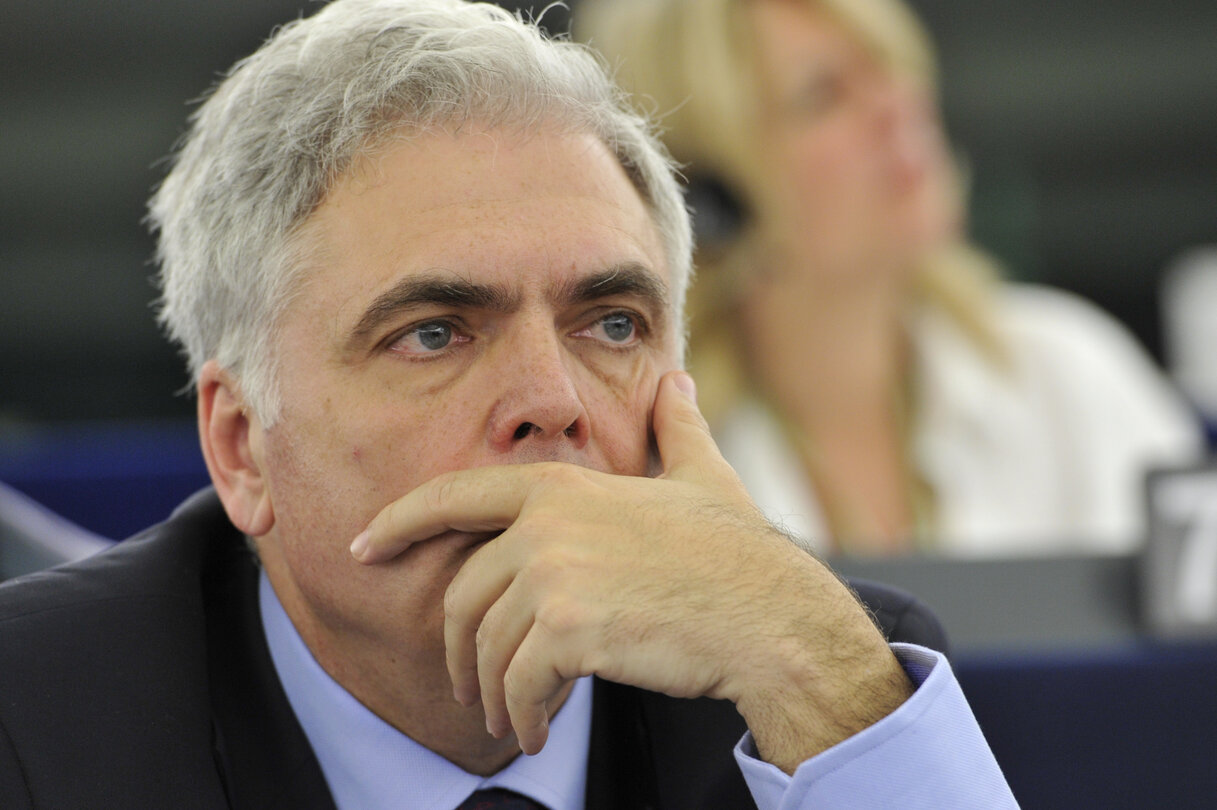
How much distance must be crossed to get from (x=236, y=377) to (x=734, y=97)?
6.37 feet

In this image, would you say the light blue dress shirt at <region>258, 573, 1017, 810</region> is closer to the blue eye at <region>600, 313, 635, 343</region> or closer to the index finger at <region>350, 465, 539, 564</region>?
the index finger at <region>350, 465, 539, 564</region>

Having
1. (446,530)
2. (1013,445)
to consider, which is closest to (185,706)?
(446,530)

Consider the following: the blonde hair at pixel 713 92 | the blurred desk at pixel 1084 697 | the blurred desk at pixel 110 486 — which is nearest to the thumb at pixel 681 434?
the blurred desk at pixel 1084 697

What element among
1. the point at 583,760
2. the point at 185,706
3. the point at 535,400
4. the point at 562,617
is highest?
the point at 535,400

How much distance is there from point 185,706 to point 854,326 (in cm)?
236

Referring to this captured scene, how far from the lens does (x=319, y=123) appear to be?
1380 mm

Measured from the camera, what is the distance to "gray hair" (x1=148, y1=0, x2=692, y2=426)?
1.38 m

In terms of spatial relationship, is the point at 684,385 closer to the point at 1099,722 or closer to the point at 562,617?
the point at 562,617

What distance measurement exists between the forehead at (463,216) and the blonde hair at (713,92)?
1613 mm

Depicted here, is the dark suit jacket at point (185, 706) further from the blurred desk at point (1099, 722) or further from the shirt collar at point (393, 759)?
the blurred desk at point (1099, 722)

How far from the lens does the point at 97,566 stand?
4.78 ft

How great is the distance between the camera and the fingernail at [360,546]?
1.27 metres

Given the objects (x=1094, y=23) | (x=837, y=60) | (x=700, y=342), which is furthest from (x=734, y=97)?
(x=1094, y=23)

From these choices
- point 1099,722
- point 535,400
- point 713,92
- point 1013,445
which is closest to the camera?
point 535,400
